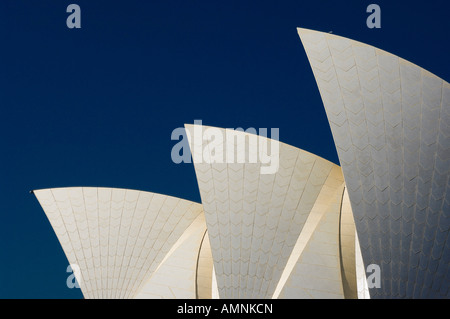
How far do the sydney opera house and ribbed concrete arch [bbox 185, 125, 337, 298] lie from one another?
4cm

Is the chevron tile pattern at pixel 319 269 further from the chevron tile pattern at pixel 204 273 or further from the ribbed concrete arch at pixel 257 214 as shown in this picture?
the chevron tile pattern at pixel 204 273

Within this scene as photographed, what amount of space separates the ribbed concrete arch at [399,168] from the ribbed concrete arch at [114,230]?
1120cm

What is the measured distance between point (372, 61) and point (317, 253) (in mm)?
6987

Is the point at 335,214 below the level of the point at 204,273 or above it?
above

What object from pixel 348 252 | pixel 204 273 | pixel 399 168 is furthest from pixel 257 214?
pixel 399 168

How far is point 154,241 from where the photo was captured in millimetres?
28359

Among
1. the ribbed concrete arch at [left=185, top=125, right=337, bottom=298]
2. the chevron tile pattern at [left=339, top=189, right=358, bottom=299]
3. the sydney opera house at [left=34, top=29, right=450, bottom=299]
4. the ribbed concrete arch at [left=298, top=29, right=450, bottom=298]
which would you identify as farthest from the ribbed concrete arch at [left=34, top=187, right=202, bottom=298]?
the ribbed concrete arch at [left=298, top=29, right=450, bottom=298]

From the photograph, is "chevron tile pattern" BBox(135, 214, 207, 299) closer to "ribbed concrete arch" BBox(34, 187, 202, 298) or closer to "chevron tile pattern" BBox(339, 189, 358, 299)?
"ribbed concrete arch" BBox(34, 187, 202, 298)

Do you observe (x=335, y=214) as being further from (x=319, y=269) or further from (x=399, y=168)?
(x=399, y=168)

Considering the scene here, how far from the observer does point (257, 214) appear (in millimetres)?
22344

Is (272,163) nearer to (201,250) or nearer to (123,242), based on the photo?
(201,250)

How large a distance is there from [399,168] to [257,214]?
5671mm

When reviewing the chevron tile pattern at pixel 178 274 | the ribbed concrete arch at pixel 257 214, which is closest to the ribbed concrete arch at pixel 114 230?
the chevron tile pattern at pixel 178 274

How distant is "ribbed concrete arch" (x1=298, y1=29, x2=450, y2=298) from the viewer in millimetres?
19172
